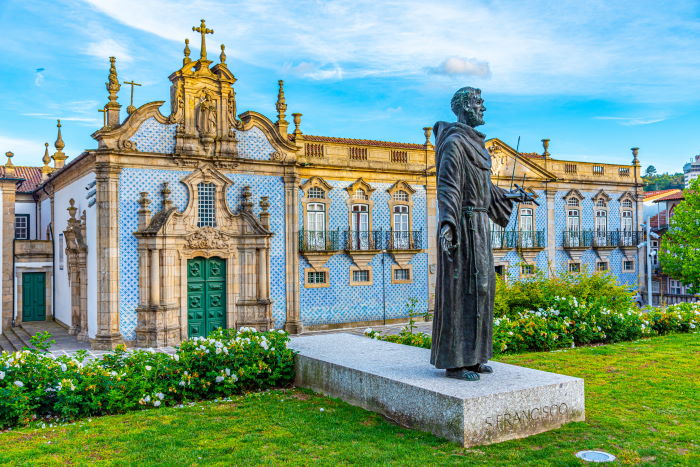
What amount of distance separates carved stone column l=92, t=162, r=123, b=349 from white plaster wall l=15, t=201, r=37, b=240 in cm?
1236

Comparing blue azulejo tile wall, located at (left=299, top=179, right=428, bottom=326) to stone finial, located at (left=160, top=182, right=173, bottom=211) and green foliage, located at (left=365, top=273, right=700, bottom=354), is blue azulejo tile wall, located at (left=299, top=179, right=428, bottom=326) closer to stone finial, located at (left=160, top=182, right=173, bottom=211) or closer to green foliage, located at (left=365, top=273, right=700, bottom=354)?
stone finial, located at (left=160, top=182, right=173, bottom=211)

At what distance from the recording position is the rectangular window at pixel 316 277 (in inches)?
Answer: 810

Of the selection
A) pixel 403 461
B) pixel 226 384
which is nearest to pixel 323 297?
pixel 226 384

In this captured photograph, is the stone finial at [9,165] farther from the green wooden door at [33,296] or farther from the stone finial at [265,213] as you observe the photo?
the stone finial at [265,213]

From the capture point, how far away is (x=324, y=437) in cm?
651

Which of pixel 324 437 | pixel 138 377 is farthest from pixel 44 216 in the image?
pixel 324 437

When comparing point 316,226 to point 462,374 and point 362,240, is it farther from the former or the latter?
point 462,374

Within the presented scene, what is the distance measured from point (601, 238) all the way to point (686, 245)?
14.7 feet

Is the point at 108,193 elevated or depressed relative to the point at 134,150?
depressed

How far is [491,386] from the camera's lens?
652cm

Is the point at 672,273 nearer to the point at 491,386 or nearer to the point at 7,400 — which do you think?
the point at 491,386

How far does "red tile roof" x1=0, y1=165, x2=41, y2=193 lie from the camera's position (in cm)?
2814

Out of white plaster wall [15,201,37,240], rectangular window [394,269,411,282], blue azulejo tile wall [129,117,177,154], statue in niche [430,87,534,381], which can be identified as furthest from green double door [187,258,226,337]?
white plaster wall [15,201,37,240]

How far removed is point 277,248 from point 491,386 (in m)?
→ 13.7
